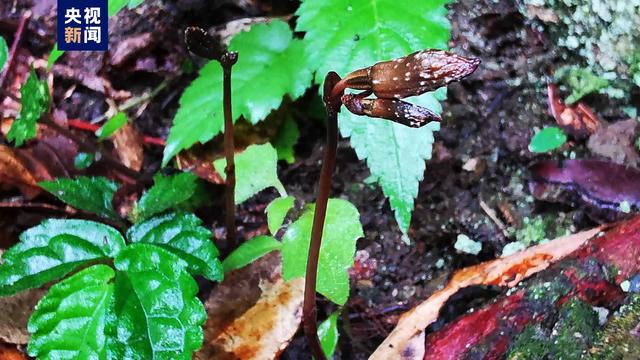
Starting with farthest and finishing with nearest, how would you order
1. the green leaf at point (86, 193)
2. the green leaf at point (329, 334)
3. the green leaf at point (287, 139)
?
the green leaf at point (287, 139) → the green leaf at point (86, 193) → the green leaf at point (329, 334)

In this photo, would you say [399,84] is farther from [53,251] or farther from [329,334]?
[53,251]

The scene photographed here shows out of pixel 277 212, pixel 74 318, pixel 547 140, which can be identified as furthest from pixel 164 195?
pixel 547 140

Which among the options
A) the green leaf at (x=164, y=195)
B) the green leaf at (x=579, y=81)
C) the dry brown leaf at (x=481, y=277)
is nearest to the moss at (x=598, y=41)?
the green leaf at (x=579, y=81)

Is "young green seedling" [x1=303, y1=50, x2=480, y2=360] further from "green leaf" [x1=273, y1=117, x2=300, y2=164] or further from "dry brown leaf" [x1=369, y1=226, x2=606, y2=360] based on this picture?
"green leaf" [x1=273, y1=117, x2=300, y2=164]

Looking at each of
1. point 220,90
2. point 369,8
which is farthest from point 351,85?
point 220,90

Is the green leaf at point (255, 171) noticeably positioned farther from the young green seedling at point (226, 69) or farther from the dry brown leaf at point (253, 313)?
the dry brown leaf at point (253, 313)

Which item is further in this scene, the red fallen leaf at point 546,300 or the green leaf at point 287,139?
the green leaf at point 287,139

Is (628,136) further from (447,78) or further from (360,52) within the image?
(447,78)
